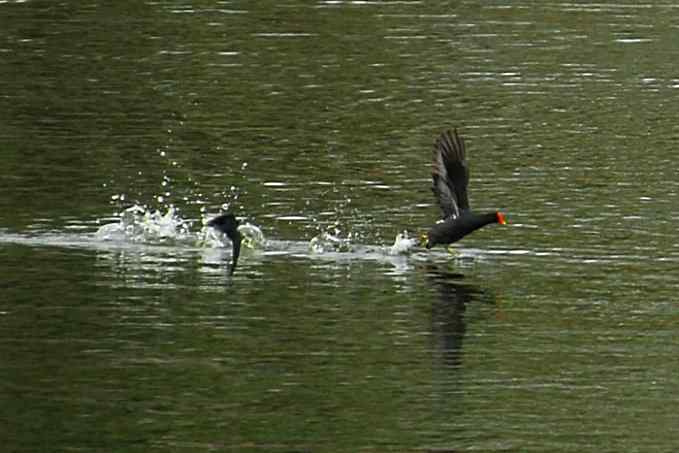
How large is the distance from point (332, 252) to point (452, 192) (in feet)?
5.12

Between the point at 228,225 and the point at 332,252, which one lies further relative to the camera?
the point at 332,252

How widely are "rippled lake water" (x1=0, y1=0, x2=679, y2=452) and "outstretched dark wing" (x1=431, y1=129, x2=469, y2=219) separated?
63 centimetres

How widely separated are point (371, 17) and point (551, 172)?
21319mm

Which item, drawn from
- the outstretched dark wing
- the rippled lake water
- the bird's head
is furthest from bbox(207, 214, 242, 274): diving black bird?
the outstretched dark wing

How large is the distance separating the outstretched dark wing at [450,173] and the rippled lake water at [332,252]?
0.63 meters

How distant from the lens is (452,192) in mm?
21859

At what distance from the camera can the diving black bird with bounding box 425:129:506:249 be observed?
21531 mm

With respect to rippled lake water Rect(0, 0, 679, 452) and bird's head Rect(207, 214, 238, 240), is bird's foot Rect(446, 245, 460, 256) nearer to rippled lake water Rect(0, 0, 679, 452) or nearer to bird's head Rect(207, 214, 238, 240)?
rippled lake water Rect(0, 0, 679, 452)

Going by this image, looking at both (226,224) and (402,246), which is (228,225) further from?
(402,246)

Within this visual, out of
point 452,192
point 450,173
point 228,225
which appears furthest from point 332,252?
point 228,225

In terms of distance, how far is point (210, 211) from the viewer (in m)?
25.2

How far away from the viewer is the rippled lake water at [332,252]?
616 inches

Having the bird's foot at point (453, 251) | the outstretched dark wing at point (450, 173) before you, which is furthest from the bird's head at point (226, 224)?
the bird's foot at point (453, 251)

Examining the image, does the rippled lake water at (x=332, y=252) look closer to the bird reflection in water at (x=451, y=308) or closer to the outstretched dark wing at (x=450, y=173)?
the bird reflection in water at (x=451, y=308)
